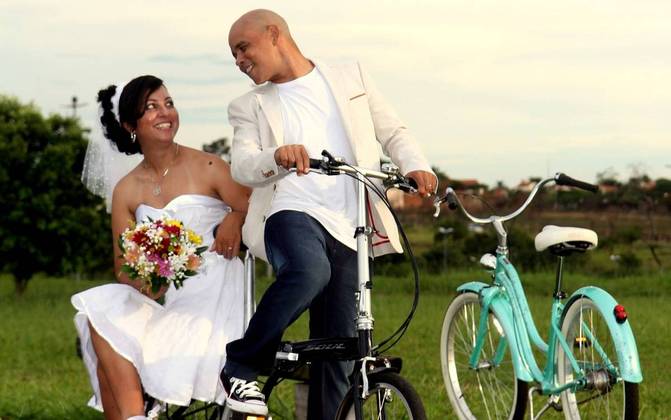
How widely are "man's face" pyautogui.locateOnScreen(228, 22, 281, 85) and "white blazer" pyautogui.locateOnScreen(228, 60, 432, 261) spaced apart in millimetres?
219

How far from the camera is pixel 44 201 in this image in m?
26.6

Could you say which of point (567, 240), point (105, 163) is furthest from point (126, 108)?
point (567, 240)

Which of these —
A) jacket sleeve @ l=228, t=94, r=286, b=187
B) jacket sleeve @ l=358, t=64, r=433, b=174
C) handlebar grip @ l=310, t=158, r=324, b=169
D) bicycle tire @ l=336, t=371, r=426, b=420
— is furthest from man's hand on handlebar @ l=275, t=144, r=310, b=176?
bicycle tire @ l=336, t=371, r=426, b=420

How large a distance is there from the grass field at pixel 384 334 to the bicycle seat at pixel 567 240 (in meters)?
2.91

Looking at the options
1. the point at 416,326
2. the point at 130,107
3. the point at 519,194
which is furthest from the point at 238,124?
the point at 519,194

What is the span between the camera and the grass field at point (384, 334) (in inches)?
362

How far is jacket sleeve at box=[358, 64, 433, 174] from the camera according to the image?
233 inches

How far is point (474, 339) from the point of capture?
6938 millimetres

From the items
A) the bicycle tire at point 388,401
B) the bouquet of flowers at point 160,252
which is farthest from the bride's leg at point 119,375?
the bicycle tire at point 388,401

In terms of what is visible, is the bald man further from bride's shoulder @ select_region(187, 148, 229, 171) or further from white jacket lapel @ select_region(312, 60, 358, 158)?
bride's shoulder @ select_region(187, 148, 229, 171)

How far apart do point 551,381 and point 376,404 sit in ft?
3.84

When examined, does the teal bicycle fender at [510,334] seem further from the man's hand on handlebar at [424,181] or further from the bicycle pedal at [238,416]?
the bicycle pedal at [238,416]

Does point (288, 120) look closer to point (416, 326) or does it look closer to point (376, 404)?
point (376, 404)

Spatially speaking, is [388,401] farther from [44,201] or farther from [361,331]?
[44,201]
